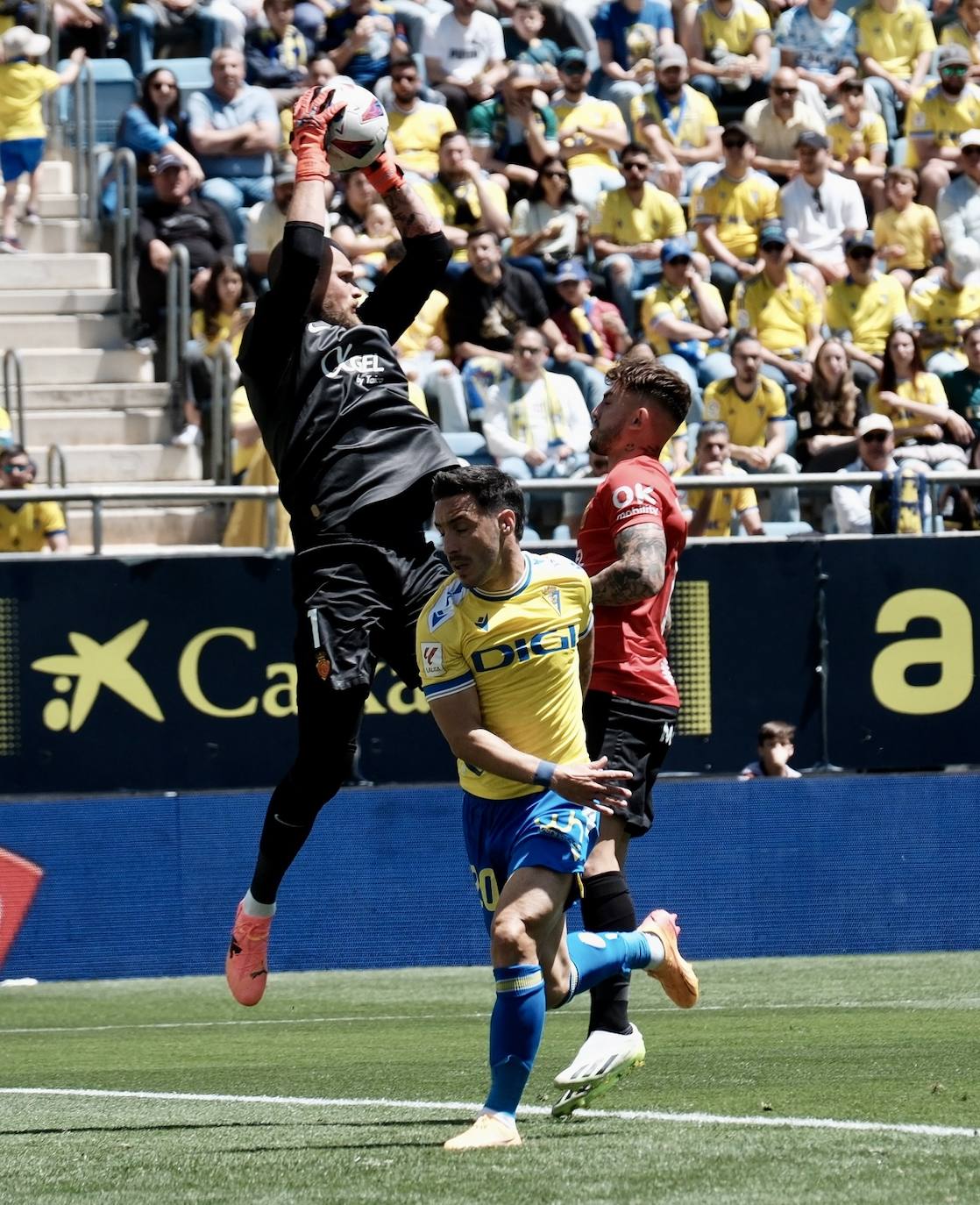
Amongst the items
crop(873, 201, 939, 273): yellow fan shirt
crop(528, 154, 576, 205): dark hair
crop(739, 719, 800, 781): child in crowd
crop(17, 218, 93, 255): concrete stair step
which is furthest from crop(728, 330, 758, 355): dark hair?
crop(17, 218, 93, 255): concrete stair step

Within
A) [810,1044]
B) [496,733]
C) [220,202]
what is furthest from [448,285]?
[496,733]

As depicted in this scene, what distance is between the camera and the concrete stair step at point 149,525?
38.3 feet

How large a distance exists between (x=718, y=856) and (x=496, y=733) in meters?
6.67

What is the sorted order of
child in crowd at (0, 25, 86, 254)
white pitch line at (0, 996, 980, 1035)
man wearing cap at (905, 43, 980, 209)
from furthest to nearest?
man wearing cap at (905, 43, 980, 209)
child in crowd at (0, 25, 86, 254)
white pitch line at (0, 996, 980, 1035)

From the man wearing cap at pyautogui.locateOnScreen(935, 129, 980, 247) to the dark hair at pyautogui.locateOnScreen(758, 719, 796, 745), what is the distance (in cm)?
636

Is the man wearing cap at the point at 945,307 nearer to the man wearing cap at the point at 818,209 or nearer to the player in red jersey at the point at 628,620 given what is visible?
the man wearing cap at the point at 818,209

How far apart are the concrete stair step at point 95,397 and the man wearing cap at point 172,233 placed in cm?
51

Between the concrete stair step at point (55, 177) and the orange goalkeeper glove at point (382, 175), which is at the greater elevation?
the concrete stair step at point (55, 177)

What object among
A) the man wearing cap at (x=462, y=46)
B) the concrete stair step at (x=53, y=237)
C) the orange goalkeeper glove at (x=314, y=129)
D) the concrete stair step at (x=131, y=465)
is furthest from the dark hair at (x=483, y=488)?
the man wearing cap at (x=462, y=46)

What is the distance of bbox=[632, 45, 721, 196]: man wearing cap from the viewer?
17016 millimetres

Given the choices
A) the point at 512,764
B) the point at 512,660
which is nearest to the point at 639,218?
the point at 512,660

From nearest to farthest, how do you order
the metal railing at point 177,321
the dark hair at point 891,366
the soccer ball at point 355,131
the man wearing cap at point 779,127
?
the soccer ball at point 355,131
the metal railing at point 177,321
the dark hair at point 891,366
the man wearing cap at point 779,127

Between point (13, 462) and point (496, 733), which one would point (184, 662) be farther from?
point (496, 733)

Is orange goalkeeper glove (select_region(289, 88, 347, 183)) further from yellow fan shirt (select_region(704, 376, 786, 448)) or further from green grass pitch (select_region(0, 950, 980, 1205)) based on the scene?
yellow fan shirt (select_region(704, 376, 786, 448))
